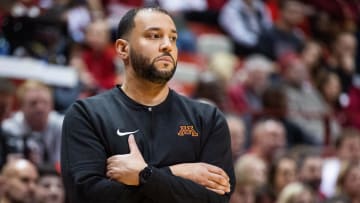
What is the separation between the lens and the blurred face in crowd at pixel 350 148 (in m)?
8.45

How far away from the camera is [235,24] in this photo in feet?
37.2

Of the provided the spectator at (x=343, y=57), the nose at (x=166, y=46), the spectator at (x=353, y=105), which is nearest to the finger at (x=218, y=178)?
the nose at (x=166, y=46)

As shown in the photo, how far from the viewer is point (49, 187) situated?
6164mm

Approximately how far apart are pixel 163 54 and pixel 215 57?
6.40 m

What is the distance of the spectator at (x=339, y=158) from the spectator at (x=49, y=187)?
2798mm

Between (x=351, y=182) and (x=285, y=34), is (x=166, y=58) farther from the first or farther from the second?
(x=285, y=34)

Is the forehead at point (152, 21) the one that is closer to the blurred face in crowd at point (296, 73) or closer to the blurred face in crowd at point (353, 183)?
the blurred face in crowd at point (353, 183)

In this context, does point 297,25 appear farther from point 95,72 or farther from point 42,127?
point 42,127

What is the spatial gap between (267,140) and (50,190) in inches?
101

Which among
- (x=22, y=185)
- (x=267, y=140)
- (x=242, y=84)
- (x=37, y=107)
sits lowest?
(x=267, y=140)

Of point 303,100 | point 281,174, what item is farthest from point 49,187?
point 303,100

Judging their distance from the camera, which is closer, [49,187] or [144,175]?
[144,175]

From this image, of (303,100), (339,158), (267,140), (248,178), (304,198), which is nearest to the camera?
(248,178)

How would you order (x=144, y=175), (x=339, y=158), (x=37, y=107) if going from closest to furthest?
(x=144, y=175)
(x=37, y=107)
(x=339, y=158)
